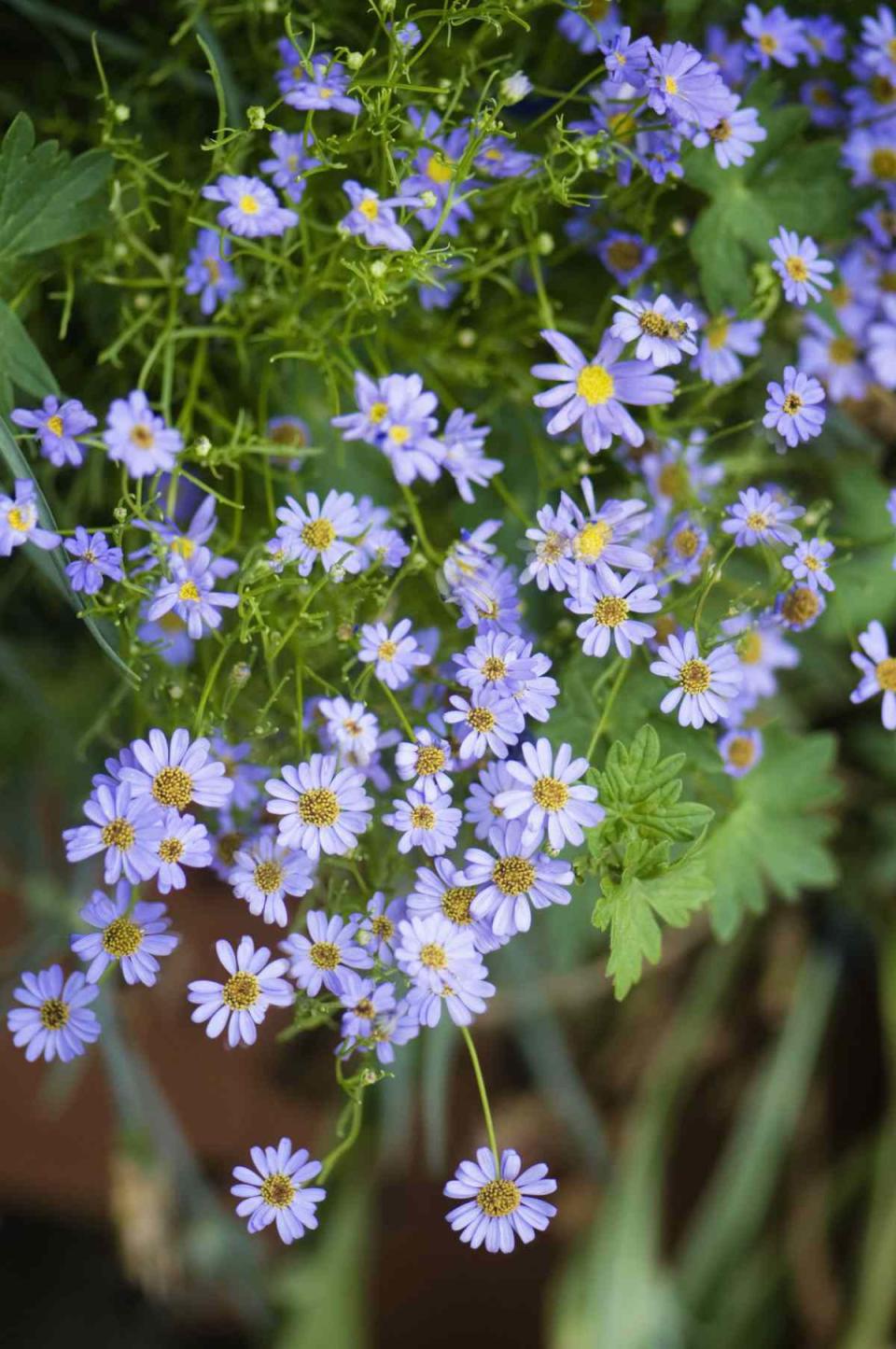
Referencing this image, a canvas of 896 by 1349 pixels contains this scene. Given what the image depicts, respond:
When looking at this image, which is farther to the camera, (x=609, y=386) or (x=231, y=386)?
(x=231, y=386)

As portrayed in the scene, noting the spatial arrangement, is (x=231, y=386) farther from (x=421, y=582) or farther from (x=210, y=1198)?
(x=210, y=1198)

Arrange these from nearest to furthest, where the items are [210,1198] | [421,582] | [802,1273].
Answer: [421,582]
[210,1198]
[802,1273]

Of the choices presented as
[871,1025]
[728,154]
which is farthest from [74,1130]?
[728,154]

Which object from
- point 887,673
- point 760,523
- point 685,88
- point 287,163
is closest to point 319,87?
point 287,163

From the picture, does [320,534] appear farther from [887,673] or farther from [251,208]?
[887,673]

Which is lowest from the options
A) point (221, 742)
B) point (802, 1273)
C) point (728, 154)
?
point (802, 1273)

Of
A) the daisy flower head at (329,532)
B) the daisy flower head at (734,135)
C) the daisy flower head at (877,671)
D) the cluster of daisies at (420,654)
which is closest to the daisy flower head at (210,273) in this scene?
the cluster of daisies at (420,654)

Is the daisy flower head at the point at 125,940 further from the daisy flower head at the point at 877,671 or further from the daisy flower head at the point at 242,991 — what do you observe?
the daisy flower head at the point at 877,671
